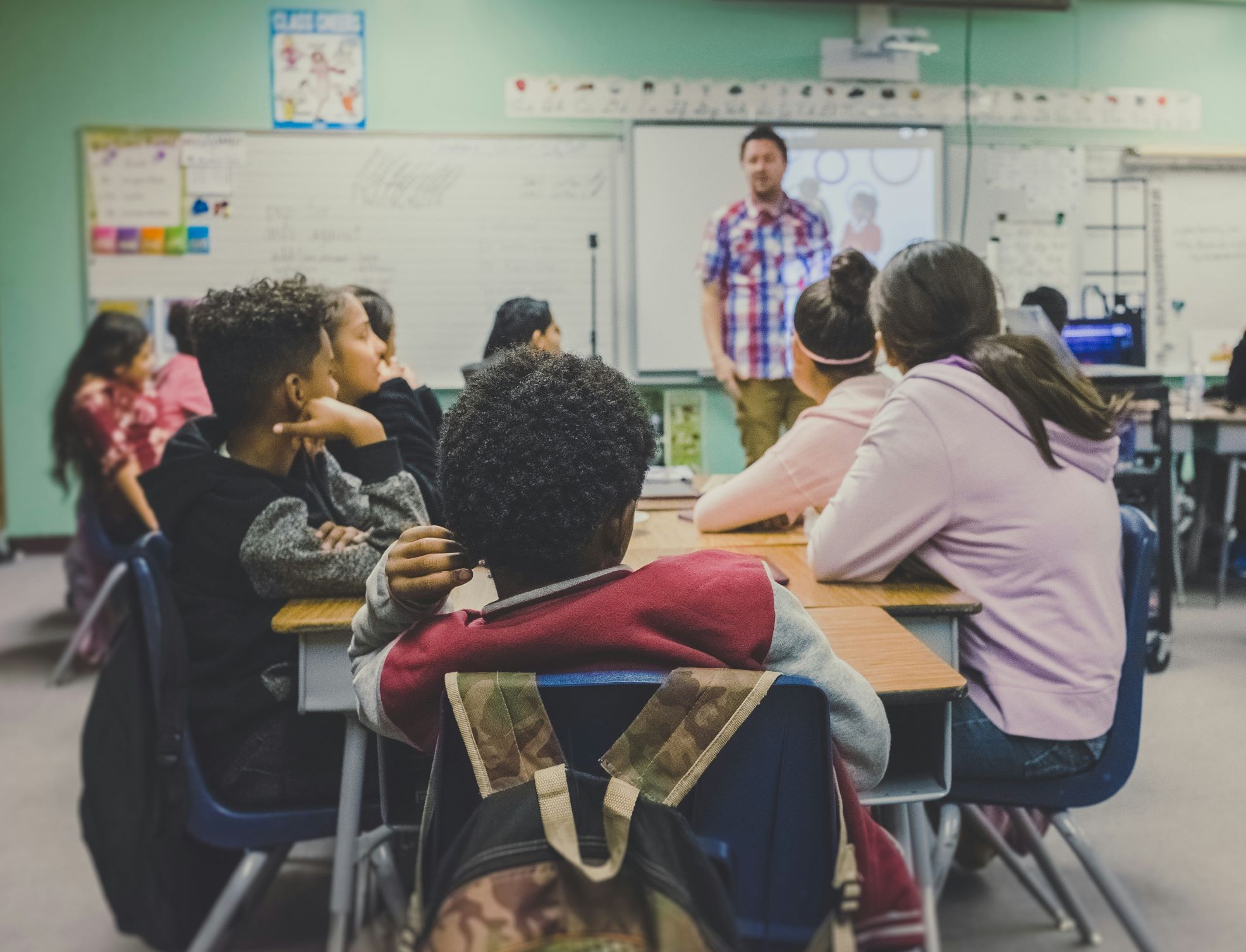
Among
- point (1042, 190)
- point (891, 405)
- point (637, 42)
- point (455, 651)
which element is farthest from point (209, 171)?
point (455, 651)

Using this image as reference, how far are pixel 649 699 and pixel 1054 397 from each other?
0.97m

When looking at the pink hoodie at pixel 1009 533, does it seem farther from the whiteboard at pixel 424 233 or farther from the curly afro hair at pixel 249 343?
the whiteboard at pixel 424 233

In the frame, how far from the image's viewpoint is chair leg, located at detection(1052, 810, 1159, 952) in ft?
5.55

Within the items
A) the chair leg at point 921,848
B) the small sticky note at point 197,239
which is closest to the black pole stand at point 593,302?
the small sticky note at point 197,239

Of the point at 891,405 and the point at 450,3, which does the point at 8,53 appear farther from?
the point at 891,405

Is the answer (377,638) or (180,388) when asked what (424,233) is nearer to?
(180,388)

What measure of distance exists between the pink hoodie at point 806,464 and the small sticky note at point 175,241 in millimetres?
3894

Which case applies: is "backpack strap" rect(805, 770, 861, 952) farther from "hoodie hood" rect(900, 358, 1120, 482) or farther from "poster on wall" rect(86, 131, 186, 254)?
"poster on wall" rect(86, 131, 186, 254)

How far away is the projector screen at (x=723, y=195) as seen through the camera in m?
5.29

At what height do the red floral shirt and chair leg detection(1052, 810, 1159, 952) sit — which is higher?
the red floral shirt

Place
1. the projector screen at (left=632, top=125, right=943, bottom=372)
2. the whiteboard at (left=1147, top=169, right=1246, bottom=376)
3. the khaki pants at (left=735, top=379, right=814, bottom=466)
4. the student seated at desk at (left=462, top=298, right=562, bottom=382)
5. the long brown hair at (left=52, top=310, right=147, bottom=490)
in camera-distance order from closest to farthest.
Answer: the student seated at desk at (left=462, top=298, right=562, bottom=382)
the long brown hair at (left=52, top=310, right=147, bottom=490)
the khaki pants at (left=735, top=379, right=814, bottom=466)
the projector screen at (left=632, top=125, right=943, bottom=372)
the whiteboard at (left=1147, top=169, right=1246, bottom=376)

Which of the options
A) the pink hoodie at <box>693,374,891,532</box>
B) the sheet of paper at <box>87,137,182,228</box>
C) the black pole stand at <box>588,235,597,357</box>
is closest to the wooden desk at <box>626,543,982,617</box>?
the pink hoodie at <box>693,374,891,532</box>

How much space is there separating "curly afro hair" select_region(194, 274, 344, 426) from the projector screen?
3749 mm

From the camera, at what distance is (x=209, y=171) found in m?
5.11
